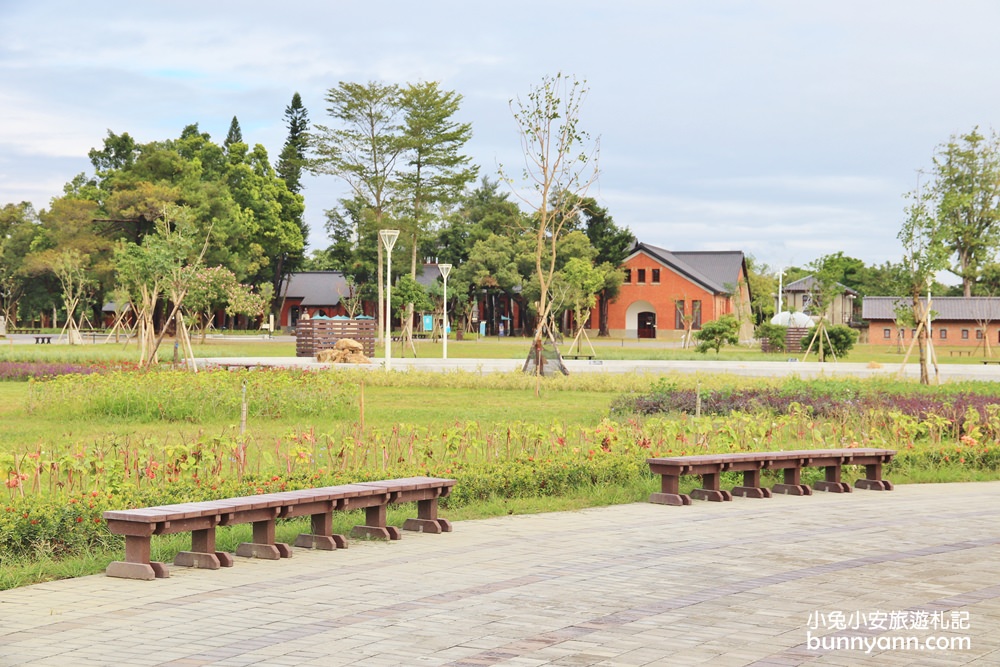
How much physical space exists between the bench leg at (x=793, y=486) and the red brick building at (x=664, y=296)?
198ft

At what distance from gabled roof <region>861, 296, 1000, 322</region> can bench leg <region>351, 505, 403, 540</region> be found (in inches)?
2635

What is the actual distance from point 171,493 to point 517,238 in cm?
6791

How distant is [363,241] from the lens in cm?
7088

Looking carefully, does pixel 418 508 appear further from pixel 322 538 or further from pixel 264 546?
pixel 264 546

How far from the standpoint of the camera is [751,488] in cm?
1131

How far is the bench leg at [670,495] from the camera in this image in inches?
416

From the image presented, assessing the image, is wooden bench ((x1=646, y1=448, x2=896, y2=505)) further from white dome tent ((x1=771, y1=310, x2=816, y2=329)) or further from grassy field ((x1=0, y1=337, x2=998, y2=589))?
white dome tent ((x1=771, y1=310, x2=816, y2=329))

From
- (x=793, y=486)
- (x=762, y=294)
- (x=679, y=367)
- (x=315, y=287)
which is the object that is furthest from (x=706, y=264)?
(x=793, y=486)

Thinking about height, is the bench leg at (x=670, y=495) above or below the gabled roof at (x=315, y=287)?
below

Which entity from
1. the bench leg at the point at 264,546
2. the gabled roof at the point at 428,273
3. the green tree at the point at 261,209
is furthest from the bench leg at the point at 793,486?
the gabled roof at the point at 428,273

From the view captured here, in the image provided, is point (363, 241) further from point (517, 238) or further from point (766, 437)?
point (766, 437)

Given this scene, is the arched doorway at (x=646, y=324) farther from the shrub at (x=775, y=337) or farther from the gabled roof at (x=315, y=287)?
the shrub at (x=775, y=337)

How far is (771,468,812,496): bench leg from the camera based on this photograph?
11571 mm

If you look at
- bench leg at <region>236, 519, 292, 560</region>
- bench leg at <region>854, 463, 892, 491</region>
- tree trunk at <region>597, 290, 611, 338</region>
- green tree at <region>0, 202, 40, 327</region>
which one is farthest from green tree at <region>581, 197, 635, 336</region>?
bench leg at <region>236, 519, 292, 560</region>
